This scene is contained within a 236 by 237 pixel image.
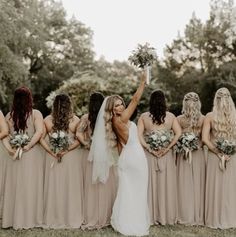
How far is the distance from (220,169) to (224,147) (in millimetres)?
446

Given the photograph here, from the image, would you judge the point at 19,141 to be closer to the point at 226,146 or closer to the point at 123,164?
the point at 123,164

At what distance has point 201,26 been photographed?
47.8 metres

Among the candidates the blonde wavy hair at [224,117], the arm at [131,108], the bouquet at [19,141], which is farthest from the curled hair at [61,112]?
the blonde wavy hair at [224,117]

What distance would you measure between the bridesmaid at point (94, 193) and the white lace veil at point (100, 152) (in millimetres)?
384

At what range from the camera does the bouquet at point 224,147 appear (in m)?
8.45

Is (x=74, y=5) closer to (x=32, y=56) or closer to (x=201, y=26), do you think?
(x=32, y=56)

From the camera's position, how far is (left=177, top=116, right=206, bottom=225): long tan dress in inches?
350

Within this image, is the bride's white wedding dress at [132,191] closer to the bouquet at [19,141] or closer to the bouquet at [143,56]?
the bouquet at [143,56]

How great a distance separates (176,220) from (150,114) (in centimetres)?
202

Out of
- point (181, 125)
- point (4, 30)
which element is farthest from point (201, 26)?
point (181, 125)

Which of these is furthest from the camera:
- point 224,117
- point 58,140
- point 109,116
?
point 224,117

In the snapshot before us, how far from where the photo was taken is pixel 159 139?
8.62 m

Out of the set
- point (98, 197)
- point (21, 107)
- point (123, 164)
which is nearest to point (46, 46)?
point (21, 107)

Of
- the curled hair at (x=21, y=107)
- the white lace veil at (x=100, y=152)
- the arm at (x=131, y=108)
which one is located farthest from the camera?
the curled hair at (x=21, y=107)
